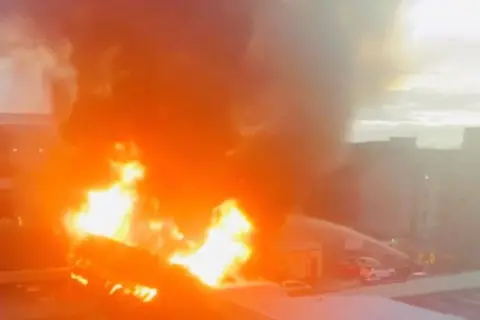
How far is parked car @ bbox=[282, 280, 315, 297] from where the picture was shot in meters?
9.15

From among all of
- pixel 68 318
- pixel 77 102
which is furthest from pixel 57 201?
pixel 68 318

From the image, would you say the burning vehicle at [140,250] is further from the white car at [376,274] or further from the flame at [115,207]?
the white car at [376,274]

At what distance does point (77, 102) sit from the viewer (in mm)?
9703

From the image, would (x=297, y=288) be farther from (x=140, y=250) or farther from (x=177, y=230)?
(x=140, y=250)

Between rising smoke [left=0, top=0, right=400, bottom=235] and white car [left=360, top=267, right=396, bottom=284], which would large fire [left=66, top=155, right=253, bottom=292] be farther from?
white car [left=360, top=267, right=396, bottom=284]

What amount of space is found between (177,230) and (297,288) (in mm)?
1880

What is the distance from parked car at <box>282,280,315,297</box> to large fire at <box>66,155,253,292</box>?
2.30 ft

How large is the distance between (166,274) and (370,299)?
109 inches

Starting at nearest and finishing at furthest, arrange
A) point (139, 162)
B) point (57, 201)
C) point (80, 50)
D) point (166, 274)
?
point (166, 274)
point (80, 50)
point (139, 162)
point (57, 201)

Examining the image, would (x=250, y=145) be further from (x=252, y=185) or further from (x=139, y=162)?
(x=139, y=162)

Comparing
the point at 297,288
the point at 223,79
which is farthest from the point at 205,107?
the point at 297,288

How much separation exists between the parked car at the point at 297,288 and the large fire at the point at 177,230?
0.70 m

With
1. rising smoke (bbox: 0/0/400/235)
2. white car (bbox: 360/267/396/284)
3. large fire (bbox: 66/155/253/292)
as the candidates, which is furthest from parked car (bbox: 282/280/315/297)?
white car (bbox: 360/267/396/284)

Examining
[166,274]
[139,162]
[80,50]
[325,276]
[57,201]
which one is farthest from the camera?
[57,201]
